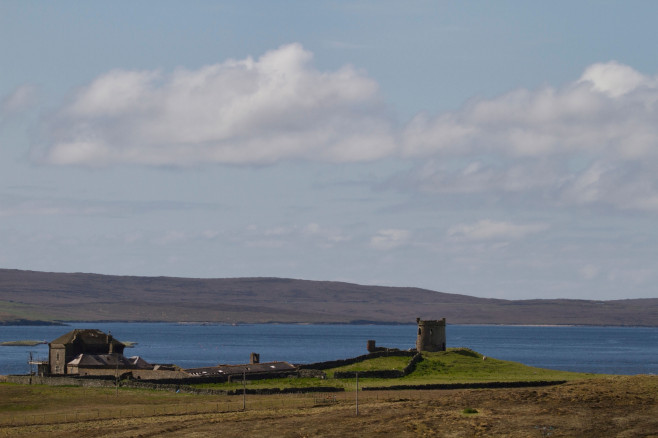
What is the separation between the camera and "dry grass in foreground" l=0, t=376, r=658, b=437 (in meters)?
62.8

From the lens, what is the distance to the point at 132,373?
326 feet

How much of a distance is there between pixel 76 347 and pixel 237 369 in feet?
66.1

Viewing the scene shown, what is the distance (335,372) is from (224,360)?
83.0 meters

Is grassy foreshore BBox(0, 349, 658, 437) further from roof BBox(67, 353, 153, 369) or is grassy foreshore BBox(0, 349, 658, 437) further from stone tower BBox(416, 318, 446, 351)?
stone tower BBox(416, 318, 446, 351)

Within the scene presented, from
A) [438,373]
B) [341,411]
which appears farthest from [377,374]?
[341,411]

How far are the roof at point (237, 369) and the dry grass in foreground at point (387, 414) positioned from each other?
29.8 feet

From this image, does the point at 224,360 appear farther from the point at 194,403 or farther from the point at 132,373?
the point at 194,403

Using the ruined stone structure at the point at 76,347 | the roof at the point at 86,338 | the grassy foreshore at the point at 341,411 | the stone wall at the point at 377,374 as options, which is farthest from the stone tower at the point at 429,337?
the roof at the point at 86,338

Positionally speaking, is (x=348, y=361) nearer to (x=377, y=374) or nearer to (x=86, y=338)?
(x=377, y=374)

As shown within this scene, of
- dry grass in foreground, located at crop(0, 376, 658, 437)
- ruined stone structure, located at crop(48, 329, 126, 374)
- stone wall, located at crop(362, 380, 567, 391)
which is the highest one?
ruined stone structure, located at crop(48, 329, 126, 374)

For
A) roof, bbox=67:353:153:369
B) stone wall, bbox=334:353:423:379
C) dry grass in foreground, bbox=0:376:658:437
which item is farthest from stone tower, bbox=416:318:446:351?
roof, bbox=67:353:153:369

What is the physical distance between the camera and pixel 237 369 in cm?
9812

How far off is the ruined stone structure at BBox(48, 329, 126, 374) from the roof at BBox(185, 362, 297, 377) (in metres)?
14.1

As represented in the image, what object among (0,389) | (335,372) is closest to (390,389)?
(335,372)
